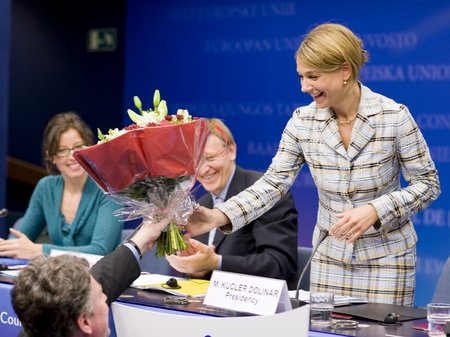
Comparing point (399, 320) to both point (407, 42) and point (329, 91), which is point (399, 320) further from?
point (407, 42)

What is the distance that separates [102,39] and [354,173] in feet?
19.9

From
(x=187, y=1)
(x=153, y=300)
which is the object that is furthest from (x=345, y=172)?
(x=187, y=1)

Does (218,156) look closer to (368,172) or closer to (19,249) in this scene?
(368,172)

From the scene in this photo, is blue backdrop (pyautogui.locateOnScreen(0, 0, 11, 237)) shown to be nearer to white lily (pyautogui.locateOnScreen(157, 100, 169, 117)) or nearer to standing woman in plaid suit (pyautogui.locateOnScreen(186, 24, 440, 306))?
standing woman in plaid suit (pyautogui.locateOnScreen(186, 24, 440, 306))

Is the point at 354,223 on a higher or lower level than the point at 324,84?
lower

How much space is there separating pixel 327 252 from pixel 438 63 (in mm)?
2595

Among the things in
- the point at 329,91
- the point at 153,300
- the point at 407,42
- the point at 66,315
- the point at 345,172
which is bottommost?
the point at 153,300

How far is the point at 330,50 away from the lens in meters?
2.47

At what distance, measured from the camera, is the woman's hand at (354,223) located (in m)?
2.32

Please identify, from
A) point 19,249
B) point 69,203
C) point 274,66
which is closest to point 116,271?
point 19,249

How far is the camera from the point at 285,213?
317 centimetres

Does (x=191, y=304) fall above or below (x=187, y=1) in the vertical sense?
below

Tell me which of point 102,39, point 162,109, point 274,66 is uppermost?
point 102,39

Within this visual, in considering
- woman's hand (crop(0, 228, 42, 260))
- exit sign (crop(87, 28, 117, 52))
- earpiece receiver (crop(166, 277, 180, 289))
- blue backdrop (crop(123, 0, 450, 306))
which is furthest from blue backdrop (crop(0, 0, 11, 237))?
exit sign (crop(87, 28, 117, 52))
